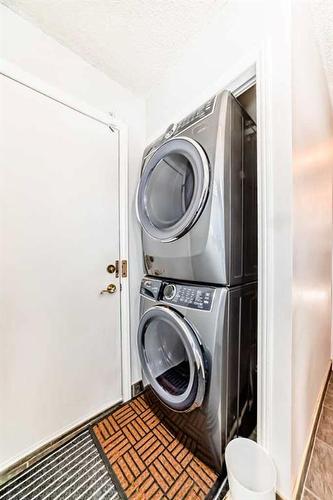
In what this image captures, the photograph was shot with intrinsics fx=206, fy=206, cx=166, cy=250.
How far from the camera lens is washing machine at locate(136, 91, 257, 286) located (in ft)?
3.22

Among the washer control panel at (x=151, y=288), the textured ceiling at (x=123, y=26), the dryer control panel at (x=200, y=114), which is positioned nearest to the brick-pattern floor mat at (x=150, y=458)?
the washer control panel at (x=151, y=288)

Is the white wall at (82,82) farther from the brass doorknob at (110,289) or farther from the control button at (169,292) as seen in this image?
the control button at (169,292)

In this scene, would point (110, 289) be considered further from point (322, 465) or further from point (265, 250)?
point (322, 465)

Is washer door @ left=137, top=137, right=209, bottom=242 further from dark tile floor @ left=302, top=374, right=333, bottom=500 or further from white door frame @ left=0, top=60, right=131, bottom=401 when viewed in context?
dark tile floor @ left=302, top=374, right=333, bottom=500

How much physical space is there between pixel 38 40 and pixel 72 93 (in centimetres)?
27

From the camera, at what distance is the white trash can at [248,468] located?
858 mm

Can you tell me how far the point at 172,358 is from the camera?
1.34 m

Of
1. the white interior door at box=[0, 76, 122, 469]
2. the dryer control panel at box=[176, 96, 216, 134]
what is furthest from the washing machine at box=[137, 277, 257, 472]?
the dryer control panel at box=[176, 96, 216, 134]

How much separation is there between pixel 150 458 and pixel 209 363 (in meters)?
0.65

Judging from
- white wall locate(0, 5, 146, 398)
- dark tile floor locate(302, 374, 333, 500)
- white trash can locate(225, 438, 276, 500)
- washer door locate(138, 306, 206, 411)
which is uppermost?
white wall locate(0, 5, 146, 398)

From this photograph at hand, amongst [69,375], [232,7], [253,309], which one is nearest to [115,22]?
[232,7]

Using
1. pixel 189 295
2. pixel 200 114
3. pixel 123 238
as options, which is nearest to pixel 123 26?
pixel 200 114

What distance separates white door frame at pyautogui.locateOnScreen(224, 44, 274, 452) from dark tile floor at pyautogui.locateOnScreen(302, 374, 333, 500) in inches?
13.1

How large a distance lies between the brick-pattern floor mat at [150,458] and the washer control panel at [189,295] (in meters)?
0.73
